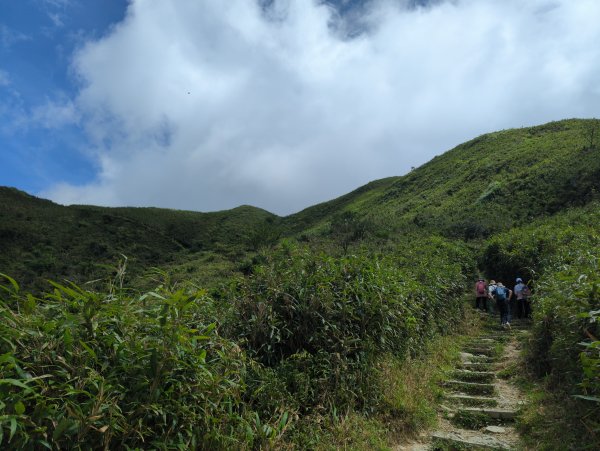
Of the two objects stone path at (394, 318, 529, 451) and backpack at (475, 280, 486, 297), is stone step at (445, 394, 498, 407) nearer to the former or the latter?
stone path at (394, 318, 529, 451)

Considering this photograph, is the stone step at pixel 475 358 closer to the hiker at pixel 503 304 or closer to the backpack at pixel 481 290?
the hiker at pixel 503 304

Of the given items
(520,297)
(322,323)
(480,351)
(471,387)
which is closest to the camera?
(322,323)

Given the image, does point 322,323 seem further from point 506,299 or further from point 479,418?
point 506,299

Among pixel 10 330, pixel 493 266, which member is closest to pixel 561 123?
pixel 493 266

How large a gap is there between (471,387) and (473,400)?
606 millimetres

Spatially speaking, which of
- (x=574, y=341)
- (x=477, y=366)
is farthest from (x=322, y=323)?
(x=477, y=366)

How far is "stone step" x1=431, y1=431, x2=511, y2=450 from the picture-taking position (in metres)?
4.87

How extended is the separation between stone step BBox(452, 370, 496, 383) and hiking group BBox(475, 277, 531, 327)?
531 centimetres

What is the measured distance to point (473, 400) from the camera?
21.0ft

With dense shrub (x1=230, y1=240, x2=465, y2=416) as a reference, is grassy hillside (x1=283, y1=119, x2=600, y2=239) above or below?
above

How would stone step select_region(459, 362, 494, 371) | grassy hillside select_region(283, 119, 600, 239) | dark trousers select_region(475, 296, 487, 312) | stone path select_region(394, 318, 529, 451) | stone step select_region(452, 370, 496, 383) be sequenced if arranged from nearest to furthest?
stone path select_region(394, 318, 529, 451) < stone step select_region(452, 370, 496, 383) < stone step select_region(459, 362, 494, 371) < dark trousers select_region(475, 296, 487, 312) < grassy hillside select_region(283, 119, 600, 239)

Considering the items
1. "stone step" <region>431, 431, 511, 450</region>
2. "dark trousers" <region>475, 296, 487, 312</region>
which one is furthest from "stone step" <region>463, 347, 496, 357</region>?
"dark trousers" <region>475, 296, 487, 312</region>

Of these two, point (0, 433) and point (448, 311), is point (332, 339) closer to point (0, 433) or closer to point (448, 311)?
point (0, 433)

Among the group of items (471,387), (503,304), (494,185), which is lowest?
(471,387)
